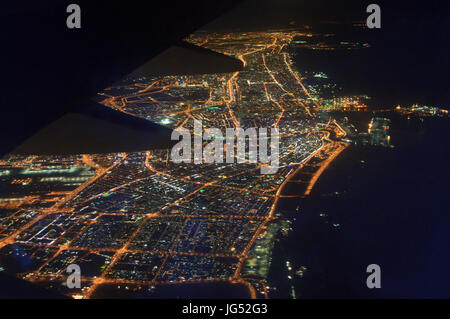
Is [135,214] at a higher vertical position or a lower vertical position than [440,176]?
lower

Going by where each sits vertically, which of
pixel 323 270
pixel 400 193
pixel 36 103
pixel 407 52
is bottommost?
pixel 323 270

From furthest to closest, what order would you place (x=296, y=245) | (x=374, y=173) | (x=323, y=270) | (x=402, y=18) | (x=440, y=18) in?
(x=402, y=18) → (x=440, y=18) → (x=374, y=173) → (x=296, y=245) → (x=323, y=270)

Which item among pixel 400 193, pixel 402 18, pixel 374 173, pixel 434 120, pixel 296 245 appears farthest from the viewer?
pixel 402 18

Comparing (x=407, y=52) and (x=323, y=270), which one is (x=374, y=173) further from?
(x=407, y=52)

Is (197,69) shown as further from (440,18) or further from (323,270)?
(440,18)

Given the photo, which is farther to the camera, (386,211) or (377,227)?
(386,211)

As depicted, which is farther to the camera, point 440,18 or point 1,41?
point 440,18

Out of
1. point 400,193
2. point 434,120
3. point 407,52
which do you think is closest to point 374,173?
point 400,193

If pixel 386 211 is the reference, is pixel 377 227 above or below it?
below
